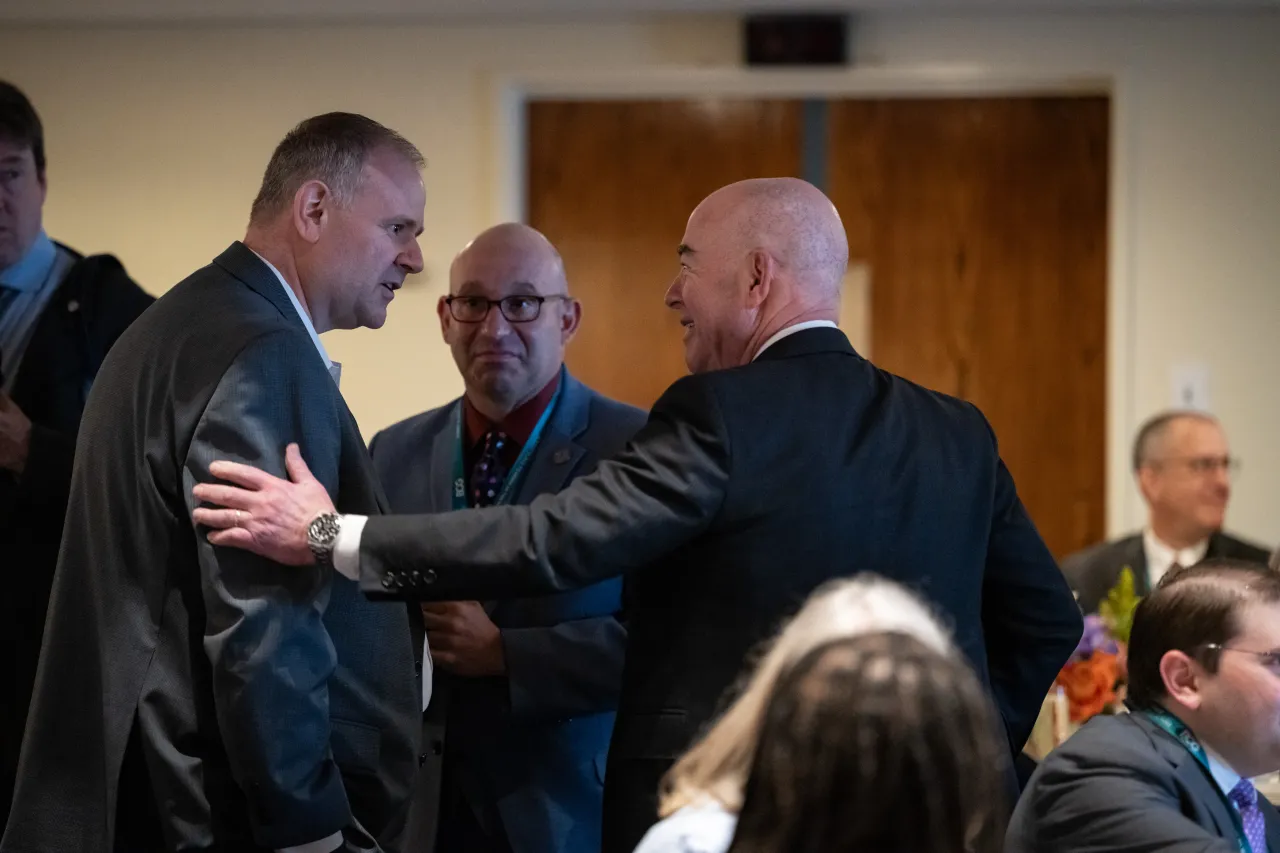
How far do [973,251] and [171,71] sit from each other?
2.54 m

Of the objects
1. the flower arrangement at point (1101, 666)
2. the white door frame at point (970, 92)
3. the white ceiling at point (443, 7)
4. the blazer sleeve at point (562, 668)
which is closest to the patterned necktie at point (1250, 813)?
the flower arrangement at point (1101, 666)

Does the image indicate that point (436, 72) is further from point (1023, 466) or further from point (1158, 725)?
point (1158, 725)

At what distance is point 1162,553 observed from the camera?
4.21m

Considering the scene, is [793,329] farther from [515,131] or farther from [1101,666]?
[515,131]

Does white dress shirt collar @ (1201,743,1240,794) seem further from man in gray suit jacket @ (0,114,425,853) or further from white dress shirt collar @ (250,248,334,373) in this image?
white dress shirt collar @ (250,248,334,373)

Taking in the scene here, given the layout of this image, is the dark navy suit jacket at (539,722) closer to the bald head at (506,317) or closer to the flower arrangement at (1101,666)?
the bald head at (506,317)

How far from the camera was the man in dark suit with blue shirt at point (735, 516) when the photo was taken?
1799 millimetres

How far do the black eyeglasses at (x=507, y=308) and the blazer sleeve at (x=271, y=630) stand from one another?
89 centimetres

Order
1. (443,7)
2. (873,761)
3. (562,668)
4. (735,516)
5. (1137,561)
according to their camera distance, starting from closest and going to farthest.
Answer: (873,761)
(735,516)
(562,668)
(1137,561)
(443,7)

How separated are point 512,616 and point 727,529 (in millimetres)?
710

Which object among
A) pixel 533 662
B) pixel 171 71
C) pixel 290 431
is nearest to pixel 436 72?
pixel 171 71

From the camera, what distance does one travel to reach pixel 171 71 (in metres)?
4.84

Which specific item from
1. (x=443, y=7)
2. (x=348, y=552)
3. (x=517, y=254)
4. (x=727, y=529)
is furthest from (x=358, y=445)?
(x=443, y=7)

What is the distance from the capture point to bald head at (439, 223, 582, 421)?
268cm
